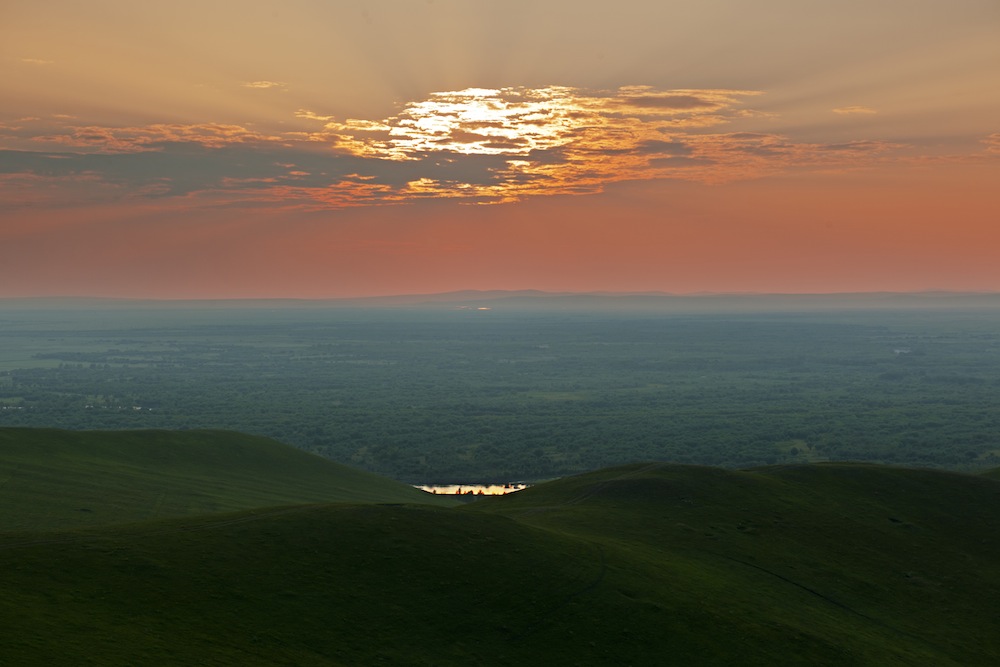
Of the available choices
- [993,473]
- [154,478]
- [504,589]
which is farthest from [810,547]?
[154,478]

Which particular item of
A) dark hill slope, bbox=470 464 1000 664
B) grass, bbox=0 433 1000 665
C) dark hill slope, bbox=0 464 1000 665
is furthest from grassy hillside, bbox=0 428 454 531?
dark hill slope, bbox=470 464 1000 664

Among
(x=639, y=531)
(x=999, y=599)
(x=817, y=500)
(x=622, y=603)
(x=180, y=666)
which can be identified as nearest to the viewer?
(x=180, y=666)

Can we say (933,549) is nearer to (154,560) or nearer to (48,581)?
(154,560)

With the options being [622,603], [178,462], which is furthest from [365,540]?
[178,462]

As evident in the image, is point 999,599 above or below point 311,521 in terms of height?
below

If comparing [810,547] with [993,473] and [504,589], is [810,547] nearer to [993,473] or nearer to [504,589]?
[504,589]

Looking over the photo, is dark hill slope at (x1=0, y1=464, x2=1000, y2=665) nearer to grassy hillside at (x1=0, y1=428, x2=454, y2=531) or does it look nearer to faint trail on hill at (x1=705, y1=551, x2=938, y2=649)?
faint trail on hill at (x1=705, y1=551, x2=938, y2=649)
